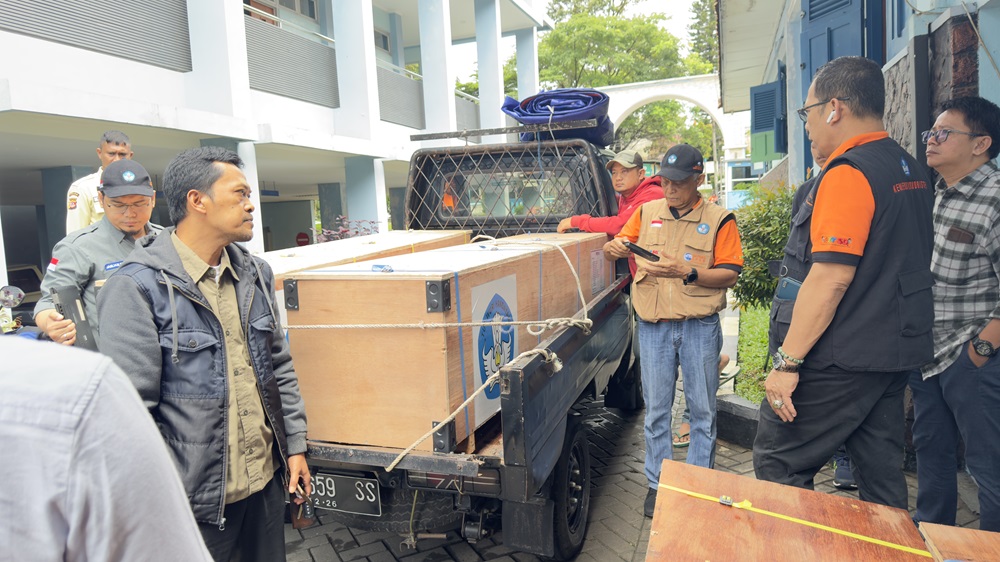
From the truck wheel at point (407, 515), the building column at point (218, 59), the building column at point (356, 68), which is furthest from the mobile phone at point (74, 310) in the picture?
the building column at point (356, 68)

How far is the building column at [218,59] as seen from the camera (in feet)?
31.3

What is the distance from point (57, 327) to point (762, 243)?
4492mm

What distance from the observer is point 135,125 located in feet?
26.0

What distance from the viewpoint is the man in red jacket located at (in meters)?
4.15

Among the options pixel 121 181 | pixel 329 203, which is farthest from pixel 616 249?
pixel 329 203

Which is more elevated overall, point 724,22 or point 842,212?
point 724,22

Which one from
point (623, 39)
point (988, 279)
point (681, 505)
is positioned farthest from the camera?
→ point (623, 39)

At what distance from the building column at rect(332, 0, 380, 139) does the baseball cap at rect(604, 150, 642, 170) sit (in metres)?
9.61

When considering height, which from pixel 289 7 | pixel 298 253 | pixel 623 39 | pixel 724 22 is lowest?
pixel 298 253

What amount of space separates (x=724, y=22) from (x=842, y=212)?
8826mm

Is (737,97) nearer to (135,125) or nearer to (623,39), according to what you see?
(623,39)

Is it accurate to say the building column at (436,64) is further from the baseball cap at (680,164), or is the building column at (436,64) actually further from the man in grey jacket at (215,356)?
the man in grey jacket at (215,356)

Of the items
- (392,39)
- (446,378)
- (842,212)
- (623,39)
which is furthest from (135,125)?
(623,39)

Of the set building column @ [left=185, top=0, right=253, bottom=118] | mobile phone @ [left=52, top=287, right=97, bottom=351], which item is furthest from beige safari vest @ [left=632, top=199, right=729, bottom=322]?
building column @ [left=185, top=0, right=253, bottom=118]
